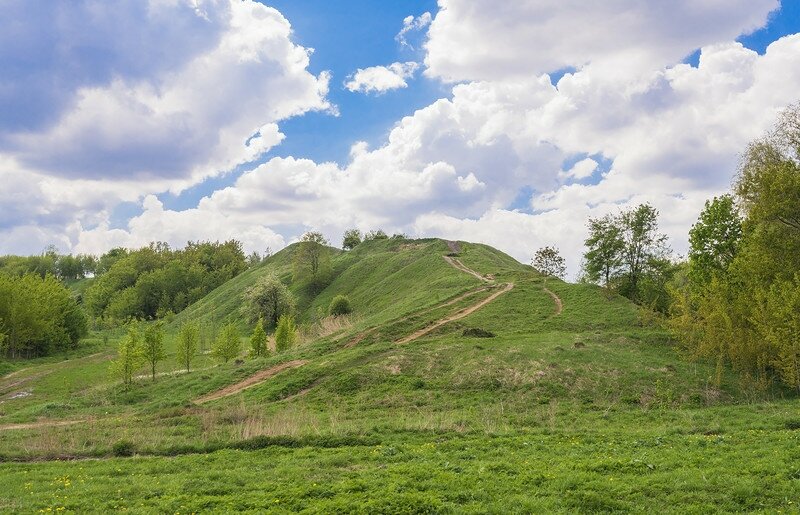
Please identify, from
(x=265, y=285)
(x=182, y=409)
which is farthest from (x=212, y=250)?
(x=182, y=409)

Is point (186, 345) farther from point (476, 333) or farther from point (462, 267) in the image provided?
point (462, 267)

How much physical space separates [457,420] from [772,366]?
20.0 m

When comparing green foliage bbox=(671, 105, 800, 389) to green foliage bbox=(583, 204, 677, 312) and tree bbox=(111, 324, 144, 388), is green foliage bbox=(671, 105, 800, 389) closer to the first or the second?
green foliage bbox=(583, 204, 677, 312)

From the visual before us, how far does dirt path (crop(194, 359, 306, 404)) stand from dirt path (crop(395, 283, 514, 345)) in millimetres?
7812

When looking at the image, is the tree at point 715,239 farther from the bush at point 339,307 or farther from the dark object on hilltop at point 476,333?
the bush at point 339,307

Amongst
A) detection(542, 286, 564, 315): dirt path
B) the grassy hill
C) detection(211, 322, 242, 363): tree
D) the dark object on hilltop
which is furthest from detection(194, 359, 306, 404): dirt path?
detection(542, 286, 564, 315): dirt path

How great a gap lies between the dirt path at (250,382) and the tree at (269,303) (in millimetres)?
38585

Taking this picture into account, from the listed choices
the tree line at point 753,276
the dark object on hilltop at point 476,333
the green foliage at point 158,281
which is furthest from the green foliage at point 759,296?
the green foliage at point 158,281

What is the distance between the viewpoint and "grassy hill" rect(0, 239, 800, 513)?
38.4 ft

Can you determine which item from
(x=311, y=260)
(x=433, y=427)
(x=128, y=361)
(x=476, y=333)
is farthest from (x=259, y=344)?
(x=311, y=260)

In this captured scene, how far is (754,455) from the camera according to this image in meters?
13.9

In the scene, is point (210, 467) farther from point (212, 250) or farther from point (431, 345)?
point (212, 250)

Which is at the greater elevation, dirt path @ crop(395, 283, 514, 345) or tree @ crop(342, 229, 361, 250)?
tree @ crop(342, 229, 361, 250)

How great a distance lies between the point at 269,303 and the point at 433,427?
5718 cm
